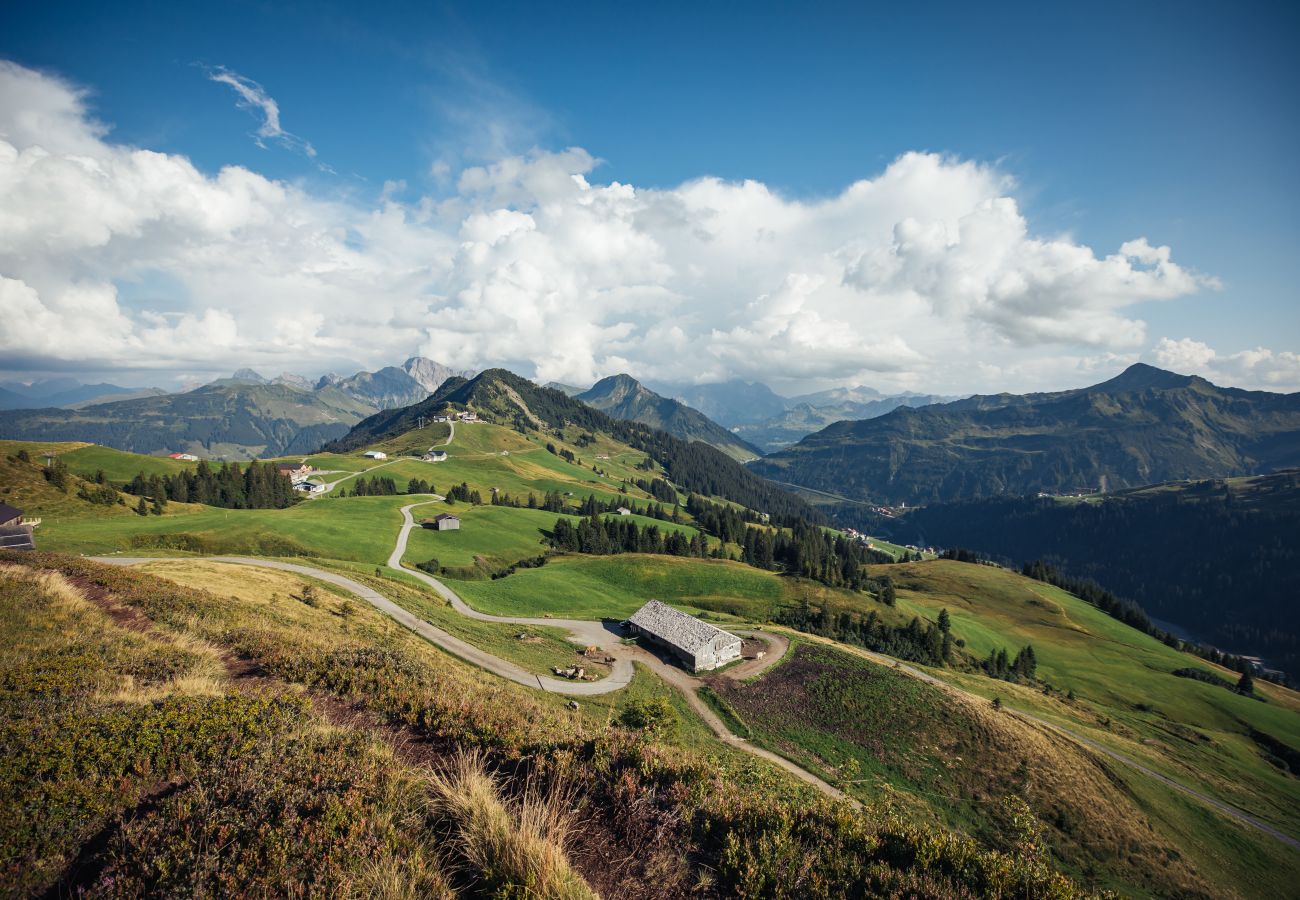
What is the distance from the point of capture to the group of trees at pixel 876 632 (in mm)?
74938

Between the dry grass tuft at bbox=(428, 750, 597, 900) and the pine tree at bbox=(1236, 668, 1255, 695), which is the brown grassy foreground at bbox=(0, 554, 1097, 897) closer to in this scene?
the dry grass tuft at bbox=(428, 750, 597, 900)

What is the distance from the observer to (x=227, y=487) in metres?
116

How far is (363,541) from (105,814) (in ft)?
283

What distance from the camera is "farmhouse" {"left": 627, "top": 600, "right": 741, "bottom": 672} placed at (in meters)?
50.4

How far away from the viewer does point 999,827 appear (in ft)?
109

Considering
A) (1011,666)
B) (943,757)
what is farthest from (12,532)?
(1011,666)

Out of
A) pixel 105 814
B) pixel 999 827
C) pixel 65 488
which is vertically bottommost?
pixel 999 827

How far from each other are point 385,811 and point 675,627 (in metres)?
49.5

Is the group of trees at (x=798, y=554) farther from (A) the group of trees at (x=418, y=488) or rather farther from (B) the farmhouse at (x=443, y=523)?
(A) the group of trees at (x=418, y=488)

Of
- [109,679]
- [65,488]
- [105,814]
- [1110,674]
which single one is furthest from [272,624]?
[1110,674]

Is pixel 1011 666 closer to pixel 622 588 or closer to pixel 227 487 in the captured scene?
pixel 622 588

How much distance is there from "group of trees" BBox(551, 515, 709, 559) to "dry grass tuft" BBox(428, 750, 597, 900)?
10291 cm

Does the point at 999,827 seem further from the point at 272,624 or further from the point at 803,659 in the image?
the point at 272,624

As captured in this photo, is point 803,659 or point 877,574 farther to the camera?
point 877,574
